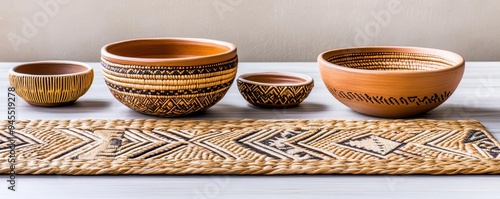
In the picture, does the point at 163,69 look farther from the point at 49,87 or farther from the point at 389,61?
the point at 389,61

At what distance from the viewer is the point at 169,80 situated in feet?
2.67

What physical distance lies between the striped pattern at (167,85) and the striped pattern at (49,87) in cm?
Answer: 8

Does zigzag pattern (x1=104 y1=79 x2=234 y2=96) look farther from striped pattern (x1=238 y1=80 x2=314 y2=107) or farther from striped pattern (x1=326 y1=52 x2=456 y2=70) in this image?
striped pattern (x1=326 y1=52 x2=456 y2=70)

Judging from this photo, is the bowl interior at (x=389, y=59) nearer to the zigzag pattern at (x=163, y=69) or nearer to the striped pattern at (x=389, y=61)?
the striped pattern at (x=389, y=61)

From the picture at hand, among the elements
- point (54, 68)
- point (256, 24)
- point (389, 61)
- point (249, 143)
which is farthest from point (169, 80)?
point (256, 24)

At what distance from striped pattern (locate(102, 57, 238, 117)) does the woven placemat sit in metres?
0.03

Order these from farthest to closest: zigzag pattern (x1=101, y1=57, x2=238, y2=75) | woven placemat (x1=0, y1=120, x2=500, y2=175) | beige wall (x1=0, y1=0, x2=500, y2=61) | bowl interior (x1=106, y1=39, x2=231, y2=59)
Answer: beige wall (x1=0, y1=0, x2=500, y2=61)
bowl interior (x1=106, y1=39, x2=231, y2=59)
zigzag pattern (x1=101, y1=57, x2=238, y2=75)
woven placemat (x1=0, y1=120, x2=500, y2=175)

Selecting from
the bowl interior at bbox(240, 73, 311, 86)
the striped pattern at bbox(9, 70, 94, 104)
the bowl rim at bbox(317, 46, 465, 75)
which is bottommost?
the striped pattern at bbox(9, 70, 94, 104)

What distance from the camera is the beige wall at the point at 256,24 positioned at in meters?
1.53

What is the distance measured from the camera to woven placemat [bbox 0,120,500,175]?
2.14 ft

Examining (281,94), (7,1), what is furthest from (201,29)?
(281,94)

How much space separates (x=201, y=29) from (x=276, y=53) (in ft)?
0.66

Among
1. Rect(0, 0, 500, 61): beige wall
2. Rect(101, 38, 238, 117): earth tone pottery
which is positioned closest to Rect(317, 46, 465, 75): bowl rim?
Rect(101, 38, 238, 117): earth tone pottery

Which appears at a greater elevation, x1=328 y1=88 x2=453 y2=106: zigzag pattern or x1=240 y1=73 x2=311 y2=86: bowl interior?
x1=328 y1=88 x2=453 y2=106: zigzag pattern
